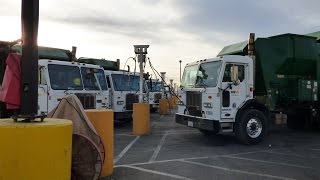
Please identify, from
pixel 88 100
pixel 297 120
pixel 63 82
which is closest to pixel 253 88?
pixel 297 120

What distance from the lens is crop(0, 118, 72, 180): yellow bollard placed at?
188 inches

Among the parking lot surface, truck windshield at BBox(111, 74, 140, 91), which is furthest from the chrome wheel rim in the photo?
truck windshield at BBox(111, 74, 140, 91)

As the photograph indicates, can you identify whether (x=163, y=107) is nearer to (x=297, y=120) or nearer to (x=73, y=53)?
(x=73, y=53)

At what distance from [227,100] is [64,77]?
5.51 metres

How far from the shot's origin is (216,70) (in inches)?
495

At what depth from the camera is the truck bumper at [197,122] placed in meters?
12.4

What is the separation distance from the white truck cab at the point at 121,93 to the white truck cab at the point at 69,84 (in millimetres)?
2004

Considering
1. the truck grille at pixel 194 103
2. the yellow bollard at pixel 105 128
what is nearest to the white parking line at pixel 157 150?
the truck grille at pixel 194 103

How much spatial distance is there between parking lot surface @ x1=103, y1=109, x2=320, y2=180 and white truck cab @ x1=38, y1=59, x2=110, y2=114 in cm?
162

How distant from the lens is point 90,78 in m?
14.9

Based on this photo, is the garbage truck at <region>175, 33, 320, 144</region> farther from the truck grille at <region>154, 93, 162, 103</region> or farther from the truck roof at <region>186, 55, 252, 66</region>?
the truck grille at <region>154, 93, 162, 103</region>

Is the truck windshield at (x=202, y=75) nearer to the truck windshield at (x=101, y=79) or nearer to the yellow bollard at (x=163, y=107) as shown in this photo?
the truck windshield at (x=101, y=79)

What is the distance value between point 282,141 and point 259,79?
2.13 meters

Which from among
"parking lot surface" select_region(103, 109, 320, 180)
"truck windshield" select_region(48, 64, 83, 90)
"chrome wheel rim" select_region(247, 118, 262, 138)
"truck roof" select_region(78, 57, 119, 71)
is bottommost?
"parking lot surface" select_region(103, 109, 320, 180)
